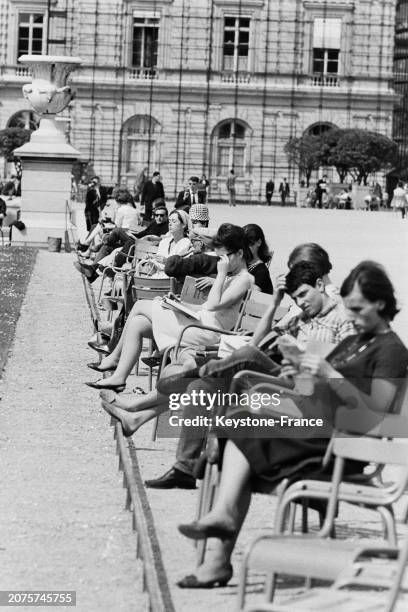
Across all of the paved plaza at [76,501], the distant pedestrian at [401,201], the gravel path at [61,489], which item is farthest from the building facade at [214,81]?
the gravel path at [61,489]

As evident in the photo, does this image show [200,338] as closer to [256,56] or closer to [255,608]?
[255,608]

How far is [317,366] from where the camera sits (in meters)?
5.00

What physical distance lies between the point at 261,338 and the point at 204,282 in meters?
2.59

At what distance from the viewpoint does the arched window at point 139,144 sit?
64.8 m

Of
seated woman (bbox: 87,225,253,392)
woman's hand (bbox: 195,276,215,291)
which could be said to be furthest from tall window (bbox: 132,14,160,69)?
seated woman (bbox: 87,225,253,392)

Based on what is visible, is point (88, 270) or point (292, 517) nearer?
point (292, 517)

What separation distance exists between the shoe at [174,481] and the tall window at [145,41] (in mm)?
60290

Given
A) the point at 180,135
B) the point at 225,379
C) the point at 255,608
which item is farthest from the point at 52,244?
the point at 180,135

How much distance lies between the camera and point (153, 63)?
218 feet

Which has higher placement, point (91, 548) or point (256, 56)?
point (256, 56)

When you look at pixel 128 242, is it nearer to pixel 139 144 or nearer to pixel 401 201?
pixel 401 201

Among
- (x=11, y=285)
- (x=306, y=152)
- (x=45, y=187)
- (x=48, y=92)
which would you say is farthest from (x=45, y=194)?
(x=306, y=152)

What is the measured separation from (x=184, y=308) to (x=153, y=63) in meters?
58.9

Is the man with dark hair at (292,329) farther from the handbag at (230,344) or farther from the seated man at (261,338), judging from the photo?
the handbag at (230,344)
